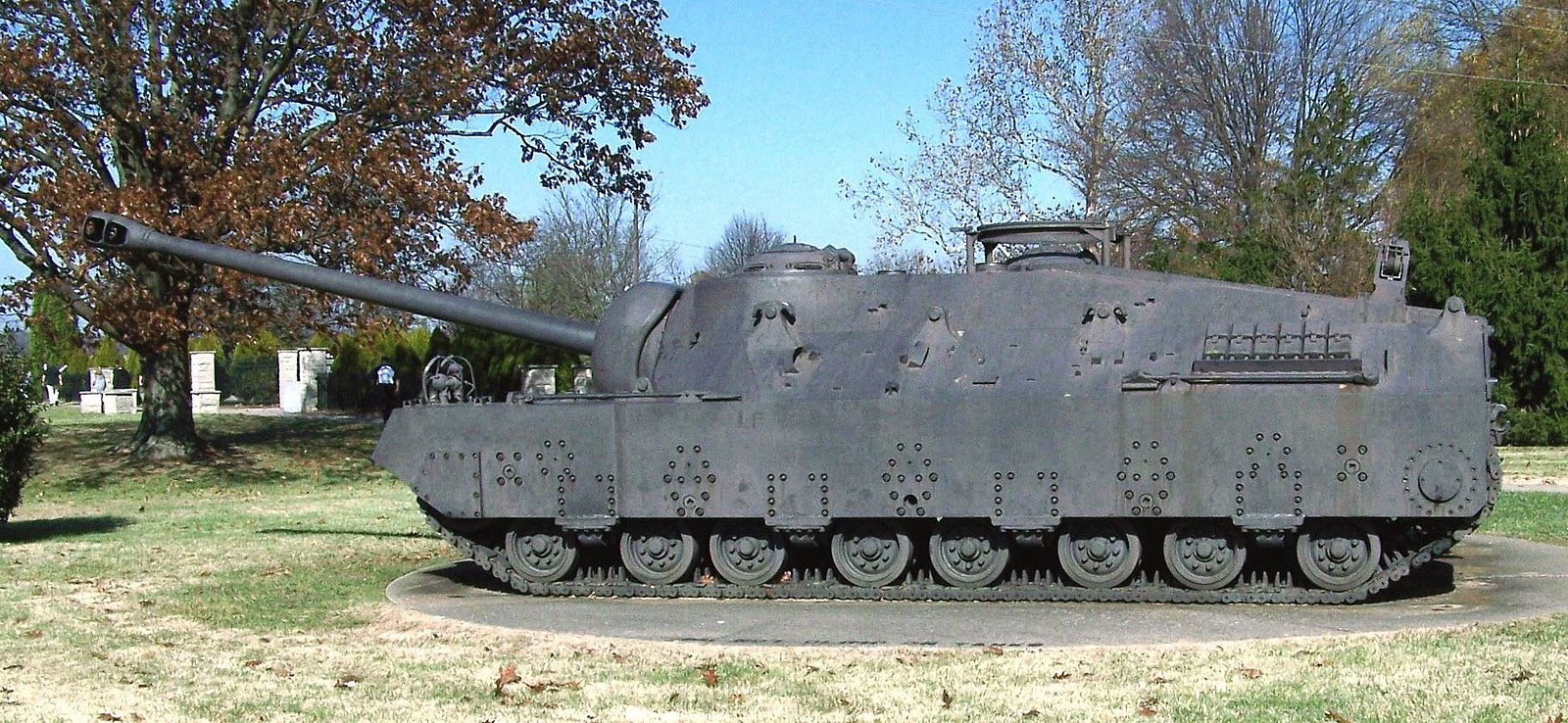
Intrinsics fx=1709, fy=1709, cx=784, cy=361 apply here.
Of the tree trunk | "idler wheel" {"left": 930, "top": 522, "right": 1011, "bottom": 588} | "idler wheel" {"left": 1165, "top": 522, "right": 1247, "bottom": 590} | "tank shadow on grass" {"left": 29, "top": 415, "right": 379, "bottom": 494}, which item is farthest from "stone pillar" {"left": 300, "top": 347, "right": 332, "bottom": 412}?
"idler wheel" {"left": 1165, "top": 522, "right": 1247, "bottom": 590}

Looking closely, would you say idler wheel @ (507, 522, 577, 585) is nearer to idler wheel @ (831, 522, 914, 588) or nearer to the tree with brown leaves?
idler wheel @ (831, 522, 914, 588)

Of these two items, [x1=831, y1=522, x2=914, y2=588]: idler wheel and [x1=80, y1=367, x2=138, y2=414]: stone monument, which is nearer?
[x1=831, y1=522, x2=914, y2=588]: idler wheel

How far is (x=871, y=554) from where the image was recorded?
12.6 metres

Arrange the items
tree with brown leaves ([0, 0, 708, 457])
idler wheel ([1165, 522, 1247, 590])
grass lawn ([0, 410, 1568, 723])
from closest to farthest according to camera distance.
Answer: grass lawn ([0, 410, 1568, 723]) → idler wheel ([1165, 522, 1247, 590]) → tree with brown leaves ([0, 0, 708, 457])

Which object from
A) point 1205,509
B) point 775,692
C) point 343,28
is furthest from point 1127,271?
point 343,28

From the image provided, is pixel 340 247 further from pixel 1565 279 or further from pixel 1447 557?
pixel 1565 279

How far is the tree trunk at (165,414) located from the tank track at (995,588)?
1463 cm

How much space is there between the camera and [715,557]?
13.0 m

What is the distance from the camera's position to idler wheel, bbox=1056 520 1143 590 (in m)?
12.2

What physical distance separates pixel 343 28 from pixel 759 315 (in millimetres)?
15389

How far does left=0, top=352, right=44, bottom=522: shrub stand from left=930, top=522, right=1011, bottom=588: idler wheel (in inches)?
403

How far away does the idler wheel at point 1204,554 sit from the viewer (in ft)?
39.4

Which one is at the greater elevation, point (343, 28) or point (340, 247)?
point (343, 28)

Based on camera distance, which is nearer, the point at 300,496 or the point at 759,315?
the point at 759,315
